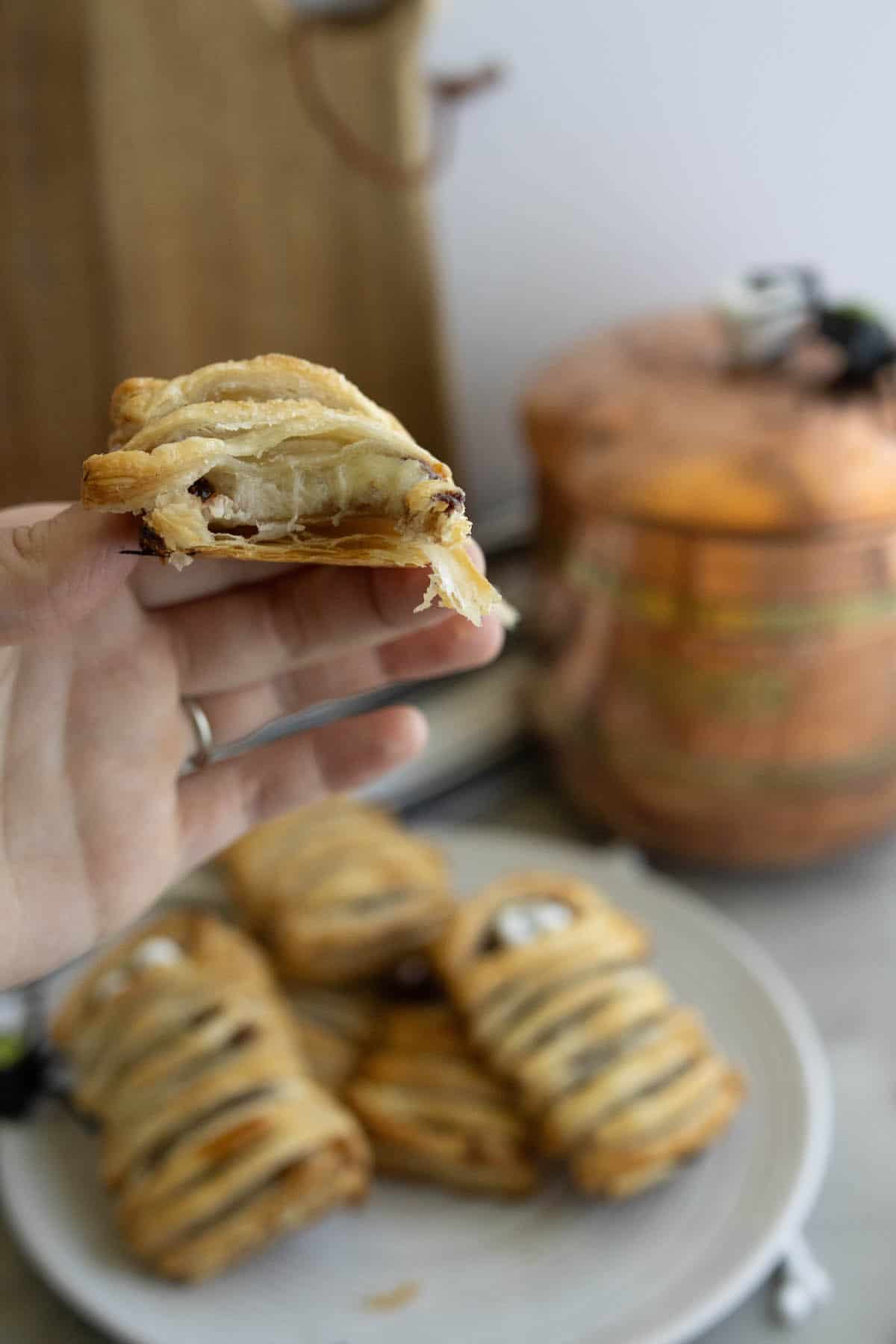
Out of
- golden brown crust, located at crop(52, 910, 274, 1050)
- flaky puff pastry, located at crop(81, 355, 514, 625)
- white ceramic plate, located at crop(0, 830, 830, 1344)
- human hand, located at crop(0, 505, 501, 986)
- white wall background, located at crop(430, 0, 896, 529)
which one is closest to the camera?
flaky puff pastry, located at crop(81, 355, 514, 625)

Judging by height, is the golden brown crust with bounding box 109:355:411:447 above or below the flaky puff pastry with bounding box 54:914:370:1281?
above

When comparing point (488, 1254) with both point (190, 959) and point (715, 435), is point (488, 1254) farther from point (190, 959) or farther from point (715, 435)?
point (715, 435)

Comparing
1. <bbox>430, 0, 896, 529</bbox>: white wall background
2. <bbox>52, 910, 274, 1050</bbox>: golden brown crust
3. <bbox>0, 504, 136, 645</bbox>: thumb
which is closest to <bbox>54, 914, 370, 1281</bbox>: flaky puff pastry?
<bbox>52, 910, 274, 1050</bbox>: golden brown crust

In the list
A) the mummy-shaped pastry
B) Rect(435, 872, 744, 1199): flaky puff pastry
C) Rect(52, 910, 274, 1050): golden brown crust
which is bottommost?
the mummy-shaped pastry

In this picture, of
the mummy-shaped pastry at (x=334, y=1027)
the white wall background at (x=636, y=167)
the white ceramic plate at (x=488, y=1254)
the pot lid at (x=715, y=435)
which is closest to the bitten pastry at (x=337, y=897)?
the mummy-shaped pastry at (x=334, y=1027)

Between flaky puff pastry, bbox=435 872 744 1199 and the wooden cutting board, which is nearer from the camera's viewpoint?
flaky puff pastry, bbox=435 872 744 1199

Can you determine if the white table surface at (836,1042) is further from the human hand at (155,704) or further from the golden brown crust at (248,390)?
the golden brown crust at (248,390)

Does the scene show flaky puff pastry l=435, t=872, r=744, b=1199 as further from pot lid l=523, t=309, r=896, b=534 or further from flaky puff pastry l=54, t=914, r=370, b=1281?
pot lid l=523, t=309, r=896, b=534

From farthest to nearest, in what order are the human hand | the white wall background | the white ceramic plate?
the white wall background, the white ceramic plate, the human hand
